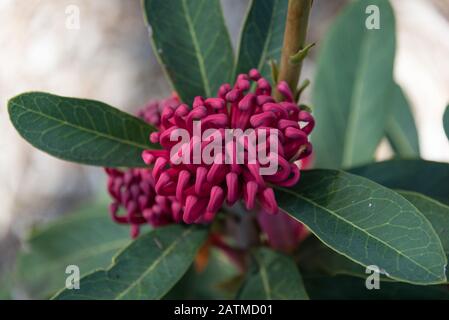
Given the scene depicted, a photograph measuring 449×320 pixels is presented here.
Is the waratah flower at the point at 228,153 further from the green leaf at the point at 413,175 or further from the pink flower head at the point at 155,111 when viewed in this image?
the green leaf at the point at 413,175

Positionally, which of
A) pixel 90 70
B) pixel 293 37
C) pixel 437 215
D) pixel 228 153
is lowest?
pixel 437 215

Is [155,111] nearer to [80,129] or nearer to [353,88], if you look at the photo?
[80,129]

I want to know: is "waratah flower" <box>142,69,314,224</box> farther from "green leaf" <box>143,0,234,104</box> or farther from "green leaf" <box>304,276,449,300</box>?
"green leaf" <box>304,276,449,300</box>

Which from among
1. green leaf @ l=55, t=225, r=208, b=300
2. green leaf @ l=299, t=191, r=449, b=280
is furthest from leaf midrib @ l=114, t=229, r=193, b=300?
green leaf @ l=299, t=191, r=449, b=280

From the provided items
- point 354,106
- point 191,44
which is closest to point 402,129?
point 354,106
